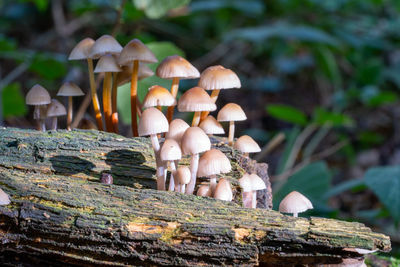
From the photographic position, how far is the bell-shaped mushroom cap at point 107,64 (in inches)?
77.3

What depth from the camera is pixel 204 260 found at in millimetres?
1444

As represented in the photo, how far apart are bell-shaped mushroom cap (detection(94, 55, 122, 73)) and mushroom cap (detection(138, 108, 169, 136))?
478mm

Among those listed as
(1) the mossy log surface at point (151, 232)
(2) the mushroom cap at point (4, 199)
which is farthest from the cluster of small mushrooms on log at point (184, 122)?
(2) the mushroom cap at point (4, 199)

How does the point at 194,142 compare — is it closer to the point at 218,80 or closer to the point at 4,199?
the point at 218,80

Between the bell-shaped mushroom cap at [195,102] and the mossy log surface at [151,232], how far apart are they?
0.41m

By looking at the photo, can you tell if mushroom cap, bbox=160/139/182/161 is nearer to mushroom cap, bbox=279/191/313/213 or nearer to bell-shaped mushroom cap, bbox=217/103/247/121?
bell-shaped mushroom cap, bbox=217/103/247/121

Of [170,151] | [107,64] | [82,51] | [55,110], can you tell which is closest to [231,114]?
[170,151]

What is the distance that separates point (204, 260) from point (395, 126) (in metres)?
6.58

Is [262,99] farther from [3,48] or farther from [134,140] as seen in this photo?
[134,140]

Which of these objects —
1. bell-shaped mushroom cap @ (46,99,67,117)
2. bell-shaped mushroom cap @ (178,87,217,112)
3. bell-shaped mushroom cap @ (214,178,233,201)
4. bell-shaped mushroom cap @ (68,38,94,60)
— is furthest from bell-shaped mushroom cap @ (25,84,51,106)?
bell-shaped mushroom cap @ (214,178,233,201)

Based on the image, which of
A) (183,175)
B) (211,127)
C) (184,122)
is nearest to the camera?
(183,175)

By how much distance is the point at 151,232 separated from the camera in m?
1.45

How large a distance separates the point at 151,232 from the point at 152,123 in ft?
1.53

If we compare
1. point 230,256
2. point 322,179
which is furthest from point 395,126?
point 230,256
